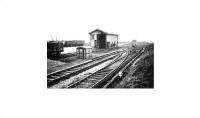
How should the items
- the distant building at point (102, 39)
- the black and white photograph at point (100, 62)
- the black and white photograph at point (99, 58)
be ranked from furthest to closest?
the distant building at point (102, 39) < the black and white photograph at point (100, 62) < the black and white photograph at point (99, 58)

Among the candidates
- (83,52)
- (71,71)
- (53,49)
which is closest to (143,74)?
(83,52)

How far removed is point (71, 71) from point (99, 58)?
0.50m

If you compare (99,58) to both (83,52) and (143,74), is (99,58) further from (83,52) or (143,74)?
(143,74)

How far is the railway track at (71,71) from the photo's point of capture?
318 cm

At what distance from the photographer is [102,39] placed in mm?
3311

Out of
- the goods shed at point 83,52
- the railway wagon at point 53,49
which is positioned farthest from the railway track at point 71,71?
the railway wagon at point 53,49

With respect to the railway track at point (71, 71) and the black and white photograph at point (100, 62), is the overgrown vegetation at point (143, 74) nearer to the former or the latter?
the black and white photograph at point (100, 62)

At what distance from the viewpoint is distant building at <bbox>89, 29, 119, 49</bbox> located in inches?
128

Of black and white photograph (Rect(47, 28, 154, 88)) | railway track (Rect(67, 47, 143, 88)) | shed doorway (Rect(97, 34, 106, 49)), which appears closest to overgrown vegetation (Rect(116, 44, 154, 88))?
black and white photograph (Rect(47, 28, 154, 88))
